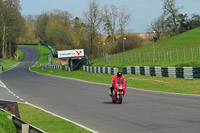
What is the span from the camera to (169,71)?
32469 mm

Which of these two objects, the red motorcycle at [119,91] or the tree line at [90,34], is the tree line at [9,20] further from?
the red motorcycle at [119,91]

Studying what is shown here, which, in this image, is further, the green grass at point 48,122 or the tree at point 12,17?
the tree at point 12,17

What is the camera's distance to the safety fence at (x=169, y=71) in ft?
93.8

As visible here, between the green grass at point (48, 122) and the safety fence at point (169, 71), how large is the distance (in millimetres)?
16923

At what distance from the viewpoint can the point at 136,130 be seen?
9.40m

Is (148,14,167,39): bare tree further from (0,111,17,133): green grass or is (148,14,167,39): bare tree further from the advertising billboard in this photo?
(0,111,17,133): green grass

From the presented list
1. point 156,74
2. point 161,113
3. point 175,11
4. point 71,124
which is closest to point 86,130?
point 71,124

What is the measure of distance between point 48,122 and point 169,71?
73.7 ft

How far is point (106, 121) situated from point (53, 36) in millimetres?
103635

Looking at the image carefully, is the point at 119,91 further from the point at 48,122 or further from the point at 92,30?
the point at 92,30

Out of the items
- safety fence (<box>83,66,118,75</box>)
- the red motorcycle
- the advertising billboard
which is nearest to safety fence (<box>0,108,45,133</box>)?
the red motorcycle

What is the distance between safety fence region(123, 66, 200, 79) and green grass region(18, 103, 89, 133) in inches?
666

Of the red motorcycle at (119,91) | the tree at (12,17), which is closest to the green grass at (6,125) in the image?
the red motorcycle at (119,91)

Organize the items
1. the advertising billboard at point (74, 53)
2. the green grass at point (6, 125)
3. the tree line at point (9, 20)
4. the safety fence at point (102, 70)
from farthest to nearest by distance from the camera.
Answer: the tree line at point (9, 20), the advertising billboard at point (74, 53), the safety fence at point (102, 70), the green grass at point (6, 125)
